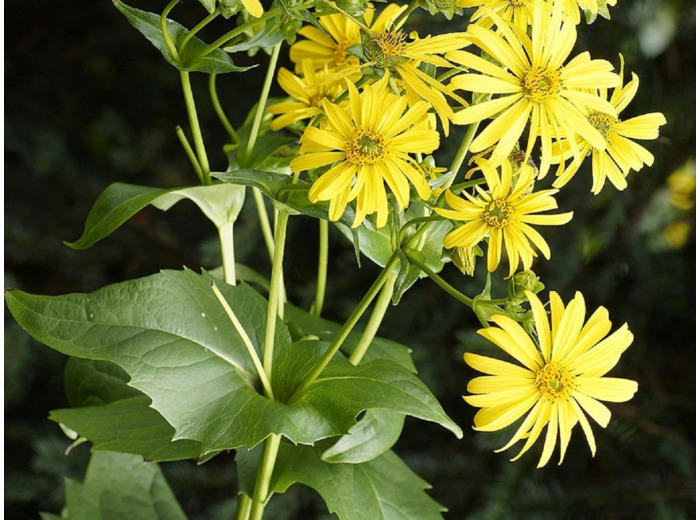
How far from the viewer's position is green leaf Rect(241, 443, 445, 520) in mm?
387

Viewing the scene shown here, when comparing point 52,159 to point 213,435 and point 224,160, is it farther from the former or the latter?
point 213,435

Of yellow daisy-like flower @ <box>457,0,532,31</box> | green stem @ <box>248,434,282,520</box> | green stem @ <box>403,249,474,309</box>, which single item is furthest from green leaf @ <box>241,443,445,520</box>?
yellow daisy-like flower @ <box>457,0,532,31</box>

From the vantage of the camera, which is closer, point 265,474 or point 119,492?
point 265,474

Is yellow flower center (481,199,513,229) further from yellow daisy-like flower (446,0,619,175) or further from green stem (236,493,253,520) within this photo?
green stem (236,493,253,520)

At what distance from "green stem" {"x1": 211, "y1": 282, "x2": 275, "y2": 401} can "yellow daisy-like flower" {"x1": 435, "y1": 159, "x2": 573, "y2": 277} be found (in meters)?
0.10

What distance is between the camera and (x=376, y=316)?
38 cm

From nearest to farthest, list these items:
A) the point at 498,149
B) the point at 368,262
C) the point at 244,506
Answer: the point at 498,149 → the point at 244,506 → the point at 368,262

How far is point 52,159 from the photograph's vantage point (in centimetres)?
85

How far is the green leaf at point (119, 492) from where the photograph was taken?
0.49 metres

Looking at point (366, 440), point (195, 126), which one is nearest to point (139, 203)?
point (195, 126)

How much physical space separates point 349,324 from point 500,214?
0.08m

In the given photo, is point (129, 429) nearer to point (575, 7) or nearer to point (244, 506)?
point (244, 506)

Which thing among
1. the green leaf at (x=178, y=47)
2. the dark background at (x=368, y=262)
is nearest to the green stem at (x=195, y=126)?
the green leaf at (x=178, y=47)

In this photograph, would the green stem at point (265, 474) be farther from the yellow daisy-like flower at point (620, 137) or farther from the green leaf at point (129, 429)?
the yellow daisy-like flower at point (620, 137)
